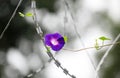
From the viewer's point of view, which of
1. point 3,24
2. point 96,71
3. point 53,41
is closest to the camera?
point 96,71

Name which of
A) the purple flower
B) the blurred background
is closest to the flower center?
the purple flower

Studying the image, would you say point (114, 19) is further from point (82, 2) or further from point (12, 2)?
point (12, 2)

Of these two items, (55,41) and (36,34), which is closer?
(55,41)

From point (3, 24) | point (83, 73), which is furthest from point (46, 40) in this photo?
point (3, 24)

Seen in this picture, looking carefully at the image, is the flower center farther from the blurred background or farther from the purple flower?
the blurred background

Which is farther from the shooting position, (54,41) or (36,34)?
(36,34)

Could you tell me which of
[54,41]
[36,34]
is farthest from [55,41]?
[36,34]

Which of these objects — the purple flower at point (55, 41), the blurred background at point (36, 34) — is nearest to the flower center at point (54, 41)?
the purple flower at point (55, 41)

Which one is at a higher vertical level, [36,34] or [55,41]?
[55,41]

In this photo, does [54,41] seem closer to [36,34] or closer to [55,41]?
[55,41]
